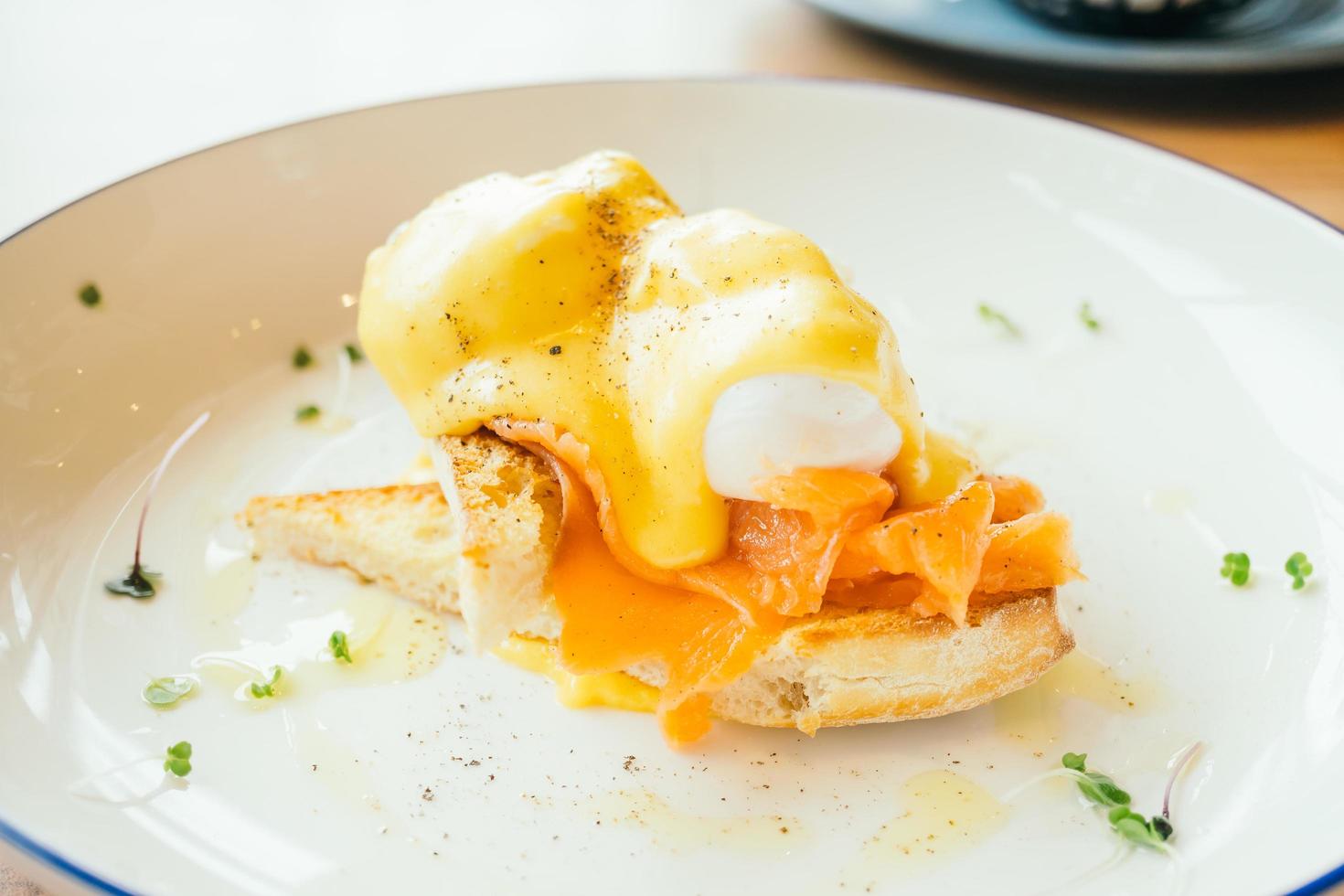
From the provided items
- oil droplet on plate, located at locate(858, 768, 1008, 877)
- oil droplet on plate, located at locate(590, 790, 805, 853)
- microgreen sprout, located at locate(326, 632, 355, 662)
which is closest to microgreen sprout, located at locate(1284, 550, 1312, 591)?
oil droplet on plate, located at locate(858, 768, 1008, 877)

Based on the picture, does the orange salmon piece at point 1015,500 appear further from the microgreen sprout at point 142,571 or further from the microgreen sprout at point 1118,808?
the microgreen sprout at point 142,571

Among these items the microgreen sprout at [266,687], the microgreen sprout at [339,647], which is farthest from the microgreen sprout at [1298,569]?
the microgreen sprout at [266,687]

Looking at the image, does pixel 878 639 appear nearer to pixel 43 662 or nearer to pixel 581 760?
A: pixel 581 760

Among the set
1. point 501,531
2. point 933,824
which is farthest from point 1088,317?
point 501,531

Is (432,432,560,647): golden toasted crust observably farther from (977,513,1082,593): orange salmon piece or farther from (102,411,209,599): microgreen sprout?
(977,513,1082,593): orange salmon piece

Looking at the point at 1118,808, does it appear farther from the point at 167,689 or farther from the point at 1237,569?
the point at 167,689
